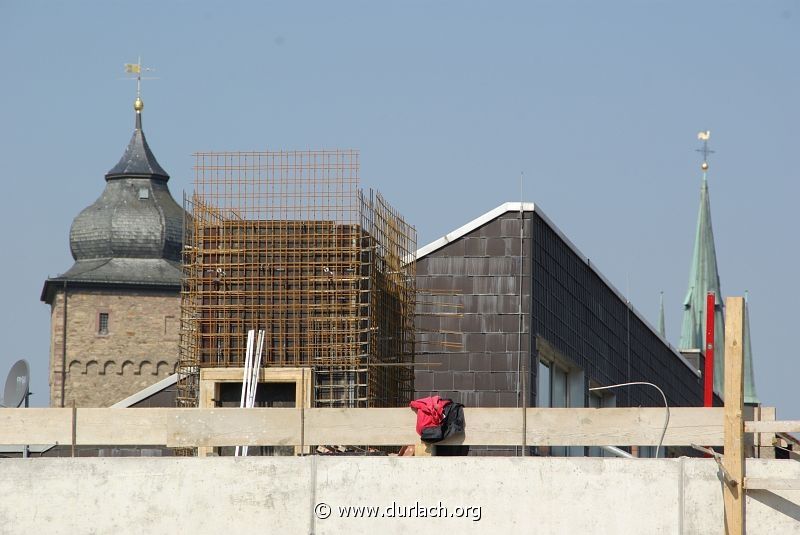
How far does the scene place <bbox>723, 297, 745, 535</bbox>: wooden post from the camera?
1808 cm

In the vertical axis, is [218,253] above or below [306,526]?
above

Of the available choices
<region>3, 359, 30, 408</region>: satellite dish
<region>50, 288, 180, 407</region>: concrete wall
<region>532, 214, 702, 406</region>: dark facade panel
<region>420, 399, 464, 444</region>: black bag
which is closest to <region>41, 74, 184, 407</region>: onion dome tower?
<region>50, 288, 180, 407</region>: concrete wall

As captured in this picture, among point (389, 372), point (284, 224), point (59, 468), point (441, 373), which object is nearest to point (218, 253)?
Result: point (284, 224)

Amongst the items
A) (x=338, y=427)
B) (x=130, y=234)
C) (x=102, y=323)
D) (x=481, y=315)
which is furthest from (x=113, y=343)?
(x=338, y=427)

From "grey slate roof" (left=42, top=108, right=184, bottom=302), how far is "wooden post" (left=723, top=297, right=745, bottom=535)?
3114 inches

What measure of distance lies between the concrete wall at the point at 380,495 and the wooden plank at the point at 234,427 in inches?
17.8

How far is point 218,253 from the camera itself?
2745cm

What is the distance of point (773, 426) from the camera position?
60.1 feet

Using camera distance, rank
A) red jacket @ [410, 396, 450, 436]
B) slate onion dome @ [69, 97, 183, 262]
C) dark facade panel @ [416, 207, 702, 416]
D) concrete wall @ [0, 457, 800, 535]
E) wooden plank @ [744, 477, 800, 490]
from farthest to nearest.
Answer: slate onion dome @ [69, 97, 183, 262]
dark facade panel @ [416, 207, 702, 416]
red jacket @ [410, 396, 450, 436]
concrete wall @ [0, 457, 800, 535]
wooden plank @ [744, 477, 800, 490]

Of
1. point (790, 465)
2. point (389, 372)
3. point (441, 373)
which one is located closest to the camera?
point (790, 465)

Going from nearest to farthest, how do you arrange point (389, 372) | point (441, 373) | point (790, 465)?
point (790, 465), point (389, 372), point (441, 373)

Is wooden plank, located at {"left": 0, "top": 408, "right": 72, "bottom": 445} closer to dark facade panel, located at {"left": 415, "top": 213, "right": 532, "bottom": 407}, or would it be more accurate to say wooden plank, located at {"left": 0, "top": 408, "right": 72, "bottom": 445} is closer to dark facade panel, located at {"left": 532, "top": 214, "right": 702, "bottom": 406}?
dark facade panel, located at {"left": 415, "top": 213, "right": 532, "bottom": 407}

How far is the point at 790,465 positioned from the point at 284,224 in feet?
36.1

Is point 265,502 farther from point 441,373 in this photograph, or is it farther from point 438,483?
point 441,373
